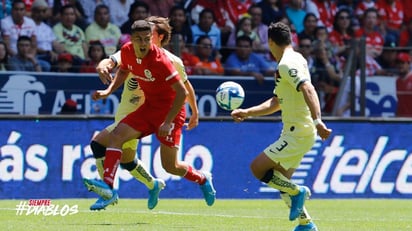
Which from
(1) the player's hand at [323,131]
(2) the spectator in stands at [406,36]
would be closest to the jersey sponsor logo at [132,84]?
(1) the player's hand at [323,131]

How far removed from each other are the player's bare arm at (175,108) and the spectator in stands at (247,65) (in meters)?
6.87

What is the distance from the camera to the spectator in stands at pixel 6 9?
18.3 m

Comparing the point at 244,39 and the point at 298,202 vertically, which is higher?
the point at 244,39

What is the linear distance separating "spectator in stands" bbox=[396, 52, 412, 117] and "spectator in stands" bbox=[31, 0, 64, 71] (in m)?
6.05

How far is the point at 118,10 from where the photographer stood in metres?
19.5

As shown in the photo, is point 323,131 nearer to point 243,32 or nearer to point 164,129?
point 164,129

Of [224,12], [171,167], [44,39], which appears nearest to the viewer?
[171,167]

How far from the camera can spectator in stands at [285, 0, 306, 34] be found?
21031mm

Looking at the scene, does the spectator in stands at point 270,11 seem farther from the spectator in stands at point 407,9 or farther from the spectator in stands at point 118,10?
the spectator in stands at point 407,9

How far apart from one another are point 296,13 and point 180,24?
3034mm

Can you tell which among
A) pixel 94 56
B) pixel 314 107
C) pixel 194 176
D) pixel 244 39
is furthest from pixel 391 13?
pixel 314 107

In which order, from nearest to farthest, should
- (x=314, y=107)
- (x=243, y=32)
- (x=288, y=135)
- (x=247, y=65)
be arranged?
(x=314, y=107), (x=288, y=135), (x=247, y=65), (x=243, y=32)

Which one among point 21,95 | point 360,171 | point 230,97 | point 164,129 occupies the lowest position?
point 360,171

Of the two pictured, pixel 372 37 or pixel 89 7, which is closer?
pixel 89 7
